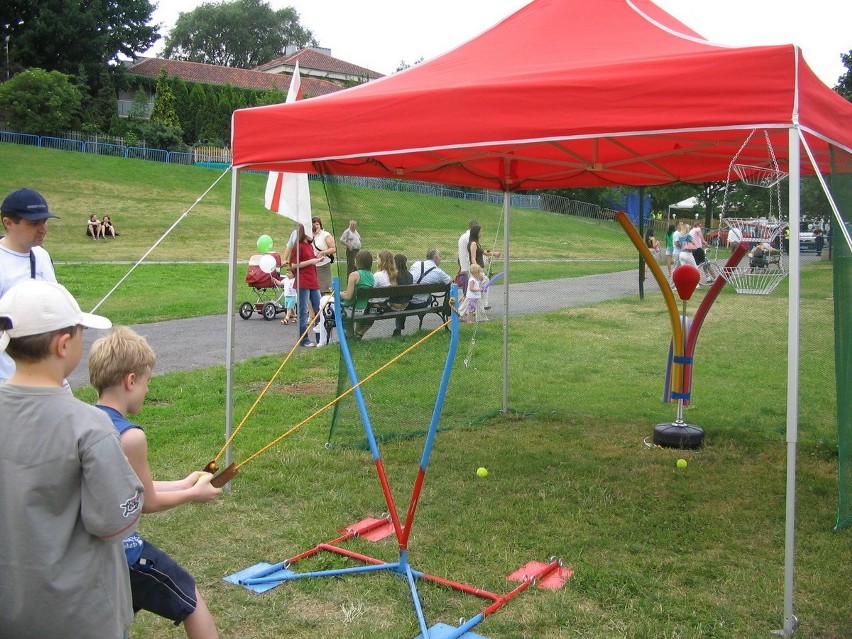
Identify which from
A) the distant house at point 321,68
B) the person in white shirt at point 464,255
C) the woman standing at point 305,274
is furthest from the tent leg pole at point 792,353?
the distant house at point 321,68

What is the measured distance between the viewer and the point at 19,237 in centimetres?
359

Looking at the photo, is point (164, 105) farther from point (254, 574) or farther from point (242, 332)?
point (254, 574)

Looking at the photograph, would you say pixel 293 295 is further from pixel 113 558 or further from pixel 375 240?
pixel 113 558

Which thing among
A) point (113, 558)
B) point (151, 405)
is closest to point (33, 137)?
point (151, 405)

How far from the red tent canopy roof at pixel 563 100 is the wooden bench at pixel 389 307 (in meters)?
0.90

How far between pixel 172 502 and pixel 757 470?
449 centimetres

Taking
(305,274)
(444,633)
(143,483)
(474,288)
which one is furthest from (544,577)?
(305,274)

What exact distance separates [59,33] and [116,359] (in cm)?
4912

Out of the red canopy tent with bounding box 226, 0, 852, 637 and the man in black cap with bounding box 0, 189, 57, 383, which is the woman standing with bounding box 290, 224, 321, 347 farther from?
the man in black cap with bounding box 0, 189, 57, 383

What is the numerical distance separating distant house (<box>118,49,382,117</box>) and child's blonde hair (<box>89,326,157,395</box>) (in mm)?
49535

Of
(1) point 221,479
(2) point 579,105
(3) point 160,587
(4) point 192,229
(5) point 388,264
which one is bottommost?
(3) point 160,587

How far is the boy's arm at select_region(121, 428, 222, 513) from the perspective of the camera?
7.48 feet

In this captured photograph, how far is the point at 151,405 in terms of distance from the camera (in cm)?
702

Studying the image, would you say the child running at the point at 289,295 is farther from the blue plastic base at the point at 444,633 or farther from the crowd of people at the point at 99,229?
the crowd of people at the point at 99,229
